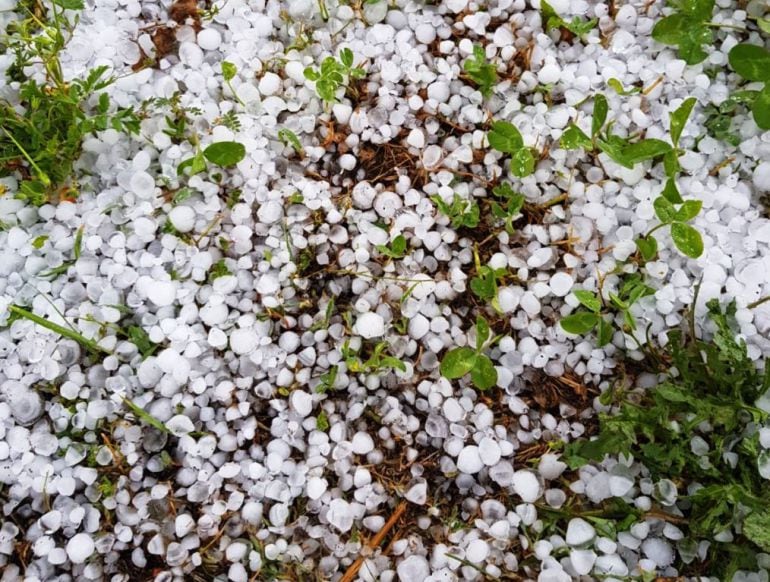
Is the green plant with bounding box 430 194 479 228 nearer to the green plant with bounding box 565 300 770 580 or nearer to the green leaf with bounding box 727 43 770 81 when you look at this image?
the green plant with bounding box 565 300 770 580

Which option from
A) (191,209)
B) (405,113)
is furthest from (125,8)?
(405,113)

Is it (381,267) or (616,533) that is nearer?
(616,533)

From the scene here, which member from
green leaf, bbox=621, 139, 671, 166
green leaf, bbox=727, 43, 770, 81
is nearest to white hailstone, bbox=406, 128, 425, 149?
green leaf, bbox=621, 139, 671, 166

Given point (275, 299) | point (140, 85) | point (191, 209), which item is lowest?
point (275, 299)

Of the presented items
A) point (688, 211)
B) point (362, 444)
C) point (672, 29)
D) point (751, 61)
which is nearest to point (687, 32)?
point (672, 29)

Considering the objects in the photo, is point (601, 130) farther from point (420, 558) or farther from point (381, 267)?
point (420, 558)

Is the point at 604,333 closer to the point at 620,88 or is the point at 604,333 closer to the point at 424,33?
the point at 620,88
